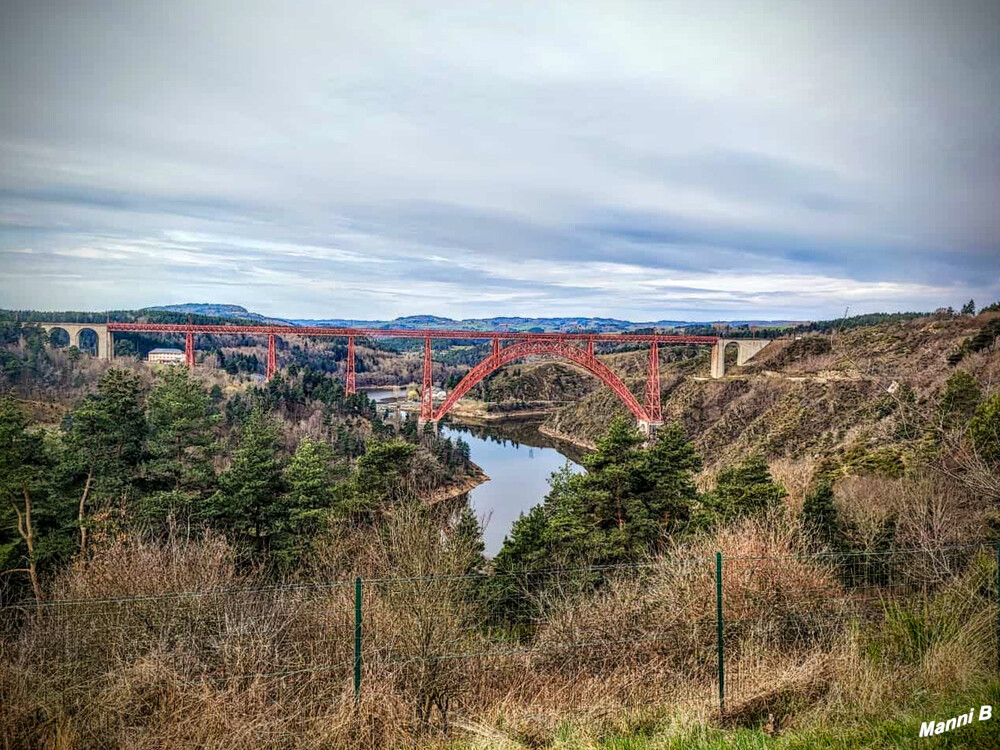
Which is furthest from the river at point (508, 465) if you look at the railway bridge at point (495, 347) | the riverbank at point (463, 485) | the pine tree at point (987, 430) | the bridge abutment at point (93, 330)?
the bridge abutment at point (93, 330)

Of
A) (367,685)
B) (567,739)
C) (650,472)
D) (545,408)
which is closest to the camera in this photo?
(567,739)

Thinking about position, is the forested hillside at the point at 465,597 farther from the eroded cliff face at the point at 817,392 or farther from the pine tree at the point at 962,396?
the eroded cliff face at the point at 817,392

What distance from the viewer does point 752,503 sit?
41.7 feet

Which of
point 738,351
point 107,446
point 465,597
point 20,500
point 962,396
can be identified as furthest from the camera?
point 738,351

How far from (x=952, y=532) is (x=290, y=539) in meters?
12.5

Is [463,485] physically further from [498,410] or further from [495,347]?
[498,410]

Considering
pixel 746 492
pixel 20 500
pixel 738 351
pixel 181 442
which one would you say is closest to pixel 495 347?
pixel 738 351

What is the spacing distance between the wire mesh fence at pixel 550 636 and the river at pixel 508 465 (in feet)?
28.4

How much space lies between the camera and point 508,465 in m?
41.1

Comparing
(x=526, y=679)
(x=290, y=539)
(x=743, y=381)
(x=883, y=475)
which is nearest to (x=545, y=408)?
(x=743, y=381)

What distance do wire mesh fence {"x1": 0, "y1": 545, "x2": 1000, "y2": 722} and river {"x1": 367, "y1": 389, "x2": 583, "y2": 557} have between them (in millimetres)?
8664

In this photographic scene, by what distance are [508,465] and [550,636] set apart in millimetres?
34820

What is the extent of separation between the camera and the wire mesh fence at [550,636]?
509 centimetres

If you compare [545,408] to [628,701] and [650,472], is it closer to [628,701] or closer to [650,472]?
[650,472]
